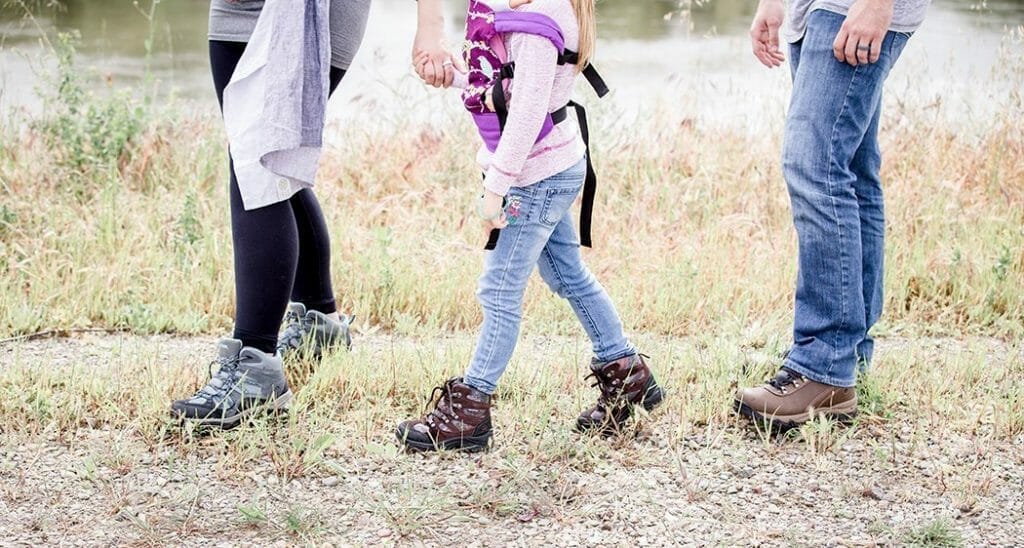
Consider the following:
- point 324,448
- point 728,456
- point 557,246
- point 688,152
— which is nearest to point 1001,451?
point 728,456

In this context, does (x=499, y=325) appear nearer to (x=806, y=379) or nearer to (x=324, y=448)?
(x=324, y=448)

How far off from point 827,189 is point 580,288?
67 cm

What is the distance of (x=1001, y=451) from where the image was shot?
2.85m

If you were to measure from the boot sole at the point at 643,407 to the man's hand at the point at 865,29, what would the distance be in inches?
38.6

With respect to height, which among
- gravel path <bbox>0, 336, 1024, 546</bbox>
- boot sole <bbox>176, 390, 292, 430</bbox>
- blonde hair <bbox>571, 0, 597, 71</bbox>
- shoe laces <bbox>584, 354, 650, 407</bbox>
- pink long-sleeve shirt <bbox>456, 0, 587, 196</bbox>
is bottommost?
gravel path <bbox>0, 336, 1024, 546</bbox>

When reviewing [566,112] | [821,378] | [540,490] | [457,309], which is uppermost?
[566,112]

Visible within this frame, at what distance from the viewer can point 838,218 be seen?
2.82 m

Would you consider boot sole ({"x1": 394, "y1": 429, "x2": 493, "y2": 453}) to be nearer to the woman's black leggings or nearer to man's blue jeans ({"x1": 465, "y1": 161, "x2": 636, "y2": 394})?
man's blue jeans ({"x1": 465, "y1": 161, "x2": 636, "y2": 394})

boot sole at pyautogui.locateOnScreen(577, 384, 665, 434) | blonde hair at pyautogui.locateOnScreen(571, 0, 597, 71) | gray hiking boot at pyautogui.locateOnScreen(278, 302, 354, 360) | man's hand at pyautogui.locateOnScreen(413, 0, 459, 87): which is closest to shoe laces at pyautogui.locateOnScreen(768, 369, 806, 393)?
boot sole at pyautogui.locateOnScreen(577, 384, 665, 434)

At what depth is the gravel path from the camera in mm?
2424

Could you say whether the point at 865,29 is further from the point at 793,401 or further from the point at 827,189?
the point at 793,401

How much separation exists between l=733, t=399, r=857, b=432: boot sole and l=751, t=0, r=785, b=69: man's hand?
3.25ft

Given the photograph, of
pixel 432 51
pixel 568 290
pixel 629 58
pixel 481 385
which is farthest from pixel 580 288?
pixel 629 58

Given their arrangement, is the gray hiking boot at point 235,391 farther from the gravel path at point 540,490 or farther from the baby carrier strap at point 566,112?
the baby carrier strap at point 566,112
